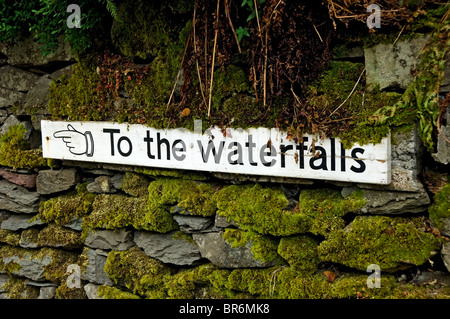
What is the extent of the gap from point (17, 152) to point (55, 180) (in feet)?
1.41

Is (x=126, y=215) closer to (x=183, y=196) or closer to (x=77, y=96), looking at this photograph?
(x=183, y=196)

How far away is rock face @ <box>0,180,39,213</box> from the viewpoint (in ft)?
12.4

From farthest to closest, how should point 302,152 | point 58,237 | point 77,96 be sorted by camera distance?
1. point 58,237
2. point 77,96
3. point 302,152

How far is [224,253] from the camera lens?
3023 mm

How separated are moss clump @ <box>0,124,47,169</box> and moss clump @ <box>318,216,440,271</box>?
243 centimetres

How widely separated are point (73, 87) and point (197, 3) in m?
1.28

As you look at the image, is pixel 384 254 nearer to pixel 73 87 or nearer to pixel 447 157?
pixel 447 157

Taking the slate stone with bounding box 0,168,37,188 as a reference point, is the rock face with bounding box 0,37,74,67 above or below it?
above

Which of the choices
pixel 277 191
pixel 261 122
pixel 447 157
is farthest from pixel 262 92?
pixel 447 157

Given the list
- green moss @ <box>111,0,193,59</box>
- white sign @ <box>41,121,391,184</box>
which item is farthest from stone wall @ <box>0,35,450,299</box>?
green moss @ <box>111,0,193,59</box>

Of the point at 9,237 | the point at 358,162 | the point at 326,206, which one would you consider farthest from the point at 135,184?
the point at 358,162

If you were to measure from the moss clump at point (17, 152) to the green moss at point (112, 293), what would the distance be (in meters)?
1.14

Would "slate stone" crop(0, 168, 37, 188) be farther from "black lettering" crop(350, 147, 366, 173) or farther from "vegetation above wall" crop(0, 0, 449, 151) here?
"black lettering" crop(350, 147, 366, 173)

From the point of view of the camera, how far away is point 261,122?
289cm
